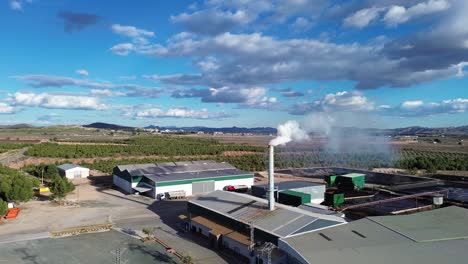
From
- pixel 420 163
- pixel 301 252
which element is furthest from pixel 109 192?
pixel 420 163

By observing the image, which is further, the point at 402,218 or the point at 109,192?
the point at 109,192

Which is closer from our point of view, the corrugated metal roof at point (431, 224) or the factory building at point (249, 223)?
the corrugated metal roof at point (431, 224)

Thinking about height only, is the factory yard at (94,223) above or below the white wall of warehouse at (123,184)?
below

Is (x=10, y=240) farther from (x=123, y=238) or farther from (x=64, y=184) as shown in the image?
(x=64, y=184)

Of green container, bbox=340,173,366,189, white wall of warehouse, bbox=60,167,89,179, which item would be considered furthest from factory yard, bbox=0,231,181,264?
white wall of warehouse, bbox=60,167,89,179

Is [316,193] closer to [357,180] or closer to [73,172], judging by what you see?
[357,180]

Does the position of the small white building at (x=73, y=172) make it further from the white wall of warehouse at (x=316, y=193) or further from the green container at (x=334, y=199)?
the green container at (x=334, y=199)

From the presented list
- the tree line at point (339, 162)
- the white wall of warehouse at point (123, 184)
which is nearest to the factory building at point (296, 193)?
the white wall of warehouse at point (123, 184)
